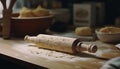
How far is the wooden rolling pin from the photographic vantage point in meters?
0.90

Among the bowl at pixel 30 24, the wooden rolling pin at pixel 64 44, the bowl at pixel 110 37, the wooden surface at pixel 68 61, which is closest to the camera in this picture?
the wooden surface at pixel 68 61

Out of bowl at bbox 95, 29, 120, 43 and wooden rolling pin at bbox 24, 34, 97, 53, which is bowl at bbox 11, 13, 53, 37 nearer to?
wooden rolling pin at bbox 24, 34, 97, 53

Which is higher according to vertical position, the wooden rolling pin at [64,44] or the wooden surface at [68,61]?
the wooden rolling pin at [64,44]

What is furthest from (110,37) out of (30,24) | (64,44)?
(30,24)

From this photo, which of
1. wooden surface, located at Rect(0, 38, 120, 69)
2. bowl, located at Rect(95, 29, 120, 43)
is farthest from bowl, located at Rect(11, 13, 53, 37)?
bowl, located at Rect(95, 29, 120, 43)

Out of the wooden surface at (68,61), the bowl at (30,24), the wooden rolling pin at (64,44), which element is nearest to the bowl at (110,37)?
the wooden surface at (68,61)

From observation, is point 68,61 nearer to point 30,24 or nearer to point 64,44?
point 64,44

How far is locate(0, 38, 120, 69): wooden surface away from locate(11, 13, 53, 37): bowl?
226 millimetres

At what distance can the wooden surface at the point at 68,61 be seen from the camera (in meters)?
0.80

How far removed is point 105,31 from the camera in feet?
3.65

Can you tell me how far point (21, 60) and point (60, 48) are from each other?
0.53ft

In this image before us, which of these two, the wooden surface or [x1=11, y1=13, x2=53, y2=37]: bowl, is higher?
[x1=11, y1=13, x2=53, y2=37]: bowl

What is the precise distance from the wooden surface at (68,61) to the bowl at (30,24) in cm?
23

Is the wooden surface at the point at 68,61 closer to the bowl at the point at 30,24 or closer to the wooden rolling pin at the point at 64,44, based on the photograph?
the wooden rolling pin at the point at 64,44
